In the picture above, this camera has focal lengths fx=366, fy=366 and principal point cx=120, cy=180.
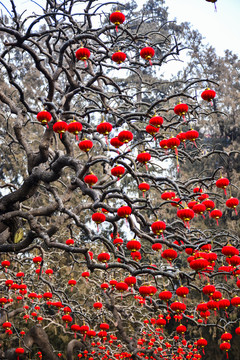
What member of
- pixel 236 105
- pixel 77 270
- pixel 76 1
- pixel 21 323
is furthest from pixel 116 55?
pixel 236 105

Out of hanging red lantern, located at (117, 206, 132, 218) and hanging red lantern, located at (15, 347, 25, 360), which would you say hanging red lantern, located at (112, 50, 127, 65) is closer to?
hanging red lantern, located at (117, 206, 132, 218)

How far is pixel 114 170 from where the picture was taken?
16.1 feet

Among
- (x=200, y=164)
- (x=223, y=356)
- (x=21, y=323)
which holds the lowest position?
(x=223, y=356)

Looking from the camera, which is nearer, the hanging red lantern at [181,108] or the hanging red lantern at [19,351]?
the hanging red lantern at [181,108]

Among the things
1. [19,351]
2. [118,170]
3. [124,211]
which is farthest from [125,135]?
[19,351]

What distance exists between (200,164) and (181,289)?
13.4 meters

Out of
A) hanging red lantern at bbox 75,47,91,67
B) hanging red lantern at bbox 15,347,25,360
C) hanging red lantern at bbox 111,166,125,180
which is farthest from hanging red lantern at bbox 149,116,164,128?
hanging red lantern at bbox 15,347,25,360

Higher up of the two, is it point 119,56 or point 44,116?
point 119,56

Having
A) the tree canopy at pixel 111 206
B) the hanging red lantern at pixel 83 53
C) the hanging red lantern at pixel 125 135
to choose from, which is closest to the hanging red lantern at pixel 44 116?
the tree canopy at pixel 111 206

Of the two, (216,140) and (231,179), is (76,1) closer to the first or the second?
(231,179)

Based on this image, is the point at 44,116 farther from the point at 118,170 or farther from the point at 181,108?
the point at 181,108

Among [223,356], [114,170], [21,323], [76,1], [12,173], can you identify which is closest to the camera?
[114,170]

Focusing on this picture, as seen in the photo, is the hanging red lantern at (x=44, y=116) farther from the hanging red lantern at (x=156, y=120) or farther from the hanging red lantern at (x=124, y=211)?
the hanging red lantern at (x=124, y=211)

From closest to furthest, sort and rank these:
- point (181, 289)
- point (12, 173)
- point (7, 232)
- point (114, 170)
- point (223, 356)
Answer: point (114, 170)
point (181, 289)
point (7, 232)
point (223, 356)
point (12, 173)
